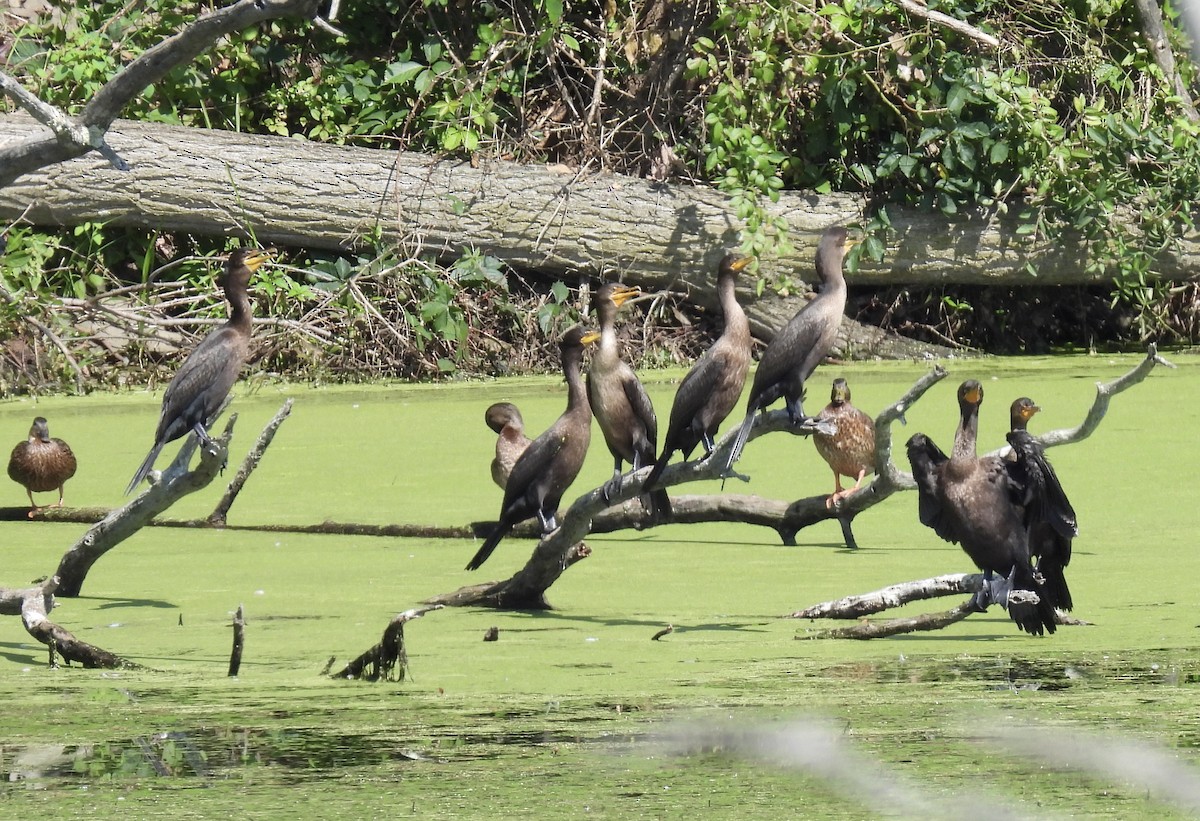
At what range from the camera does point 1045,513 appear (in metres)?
4.18

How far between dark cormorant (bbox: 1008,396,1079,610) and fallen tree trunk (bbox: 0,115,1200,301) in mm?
4961

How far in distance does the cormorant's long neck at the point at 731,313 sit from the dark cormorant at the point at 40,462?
7.79 ft

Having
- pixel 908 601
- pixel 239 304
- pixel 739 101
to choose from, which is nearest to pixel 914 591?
pixel 908 601

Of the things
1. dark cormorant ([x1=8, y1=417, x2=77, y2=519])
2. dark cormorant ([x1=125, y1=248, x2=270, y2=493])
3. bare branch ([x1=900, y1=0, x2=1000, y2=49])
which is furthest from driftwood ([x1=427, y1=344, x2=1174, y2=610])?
bare branch ([x1=900, y1=0, x2=1000, y2=49])

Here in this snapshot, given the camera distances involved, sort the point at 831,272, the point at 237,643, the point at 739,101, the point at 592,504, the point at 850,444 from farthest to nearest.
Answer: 1. the point at 739,101
2. the point at 850,444
3. the point at 831,272
4. the point at 592,504
5. the point at 237,643

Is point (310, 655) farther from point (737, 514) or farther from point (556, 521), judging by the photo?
point (737, 514)

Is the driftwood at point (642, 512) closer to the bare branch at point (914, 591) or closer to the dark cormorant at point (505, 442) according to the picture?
the bare branch at point (914, 591)

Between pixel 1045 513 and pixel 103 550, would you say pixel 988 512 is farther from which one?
pixel 103 550

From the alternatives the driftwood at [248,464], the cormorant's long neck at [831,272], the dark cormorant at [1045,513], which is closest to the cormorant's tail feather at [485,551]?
the driftwood at [248,464]

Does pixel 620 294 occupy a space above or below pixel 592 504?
above

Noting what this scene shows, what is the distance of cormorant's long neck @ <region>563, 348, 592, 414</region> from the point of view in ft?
17.3

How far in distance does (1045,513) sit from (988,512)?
15cm

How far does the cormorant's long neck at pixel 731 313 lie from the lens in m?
5.14

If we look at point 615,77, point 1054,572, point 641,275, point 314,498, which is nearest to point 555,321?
point 641,275
